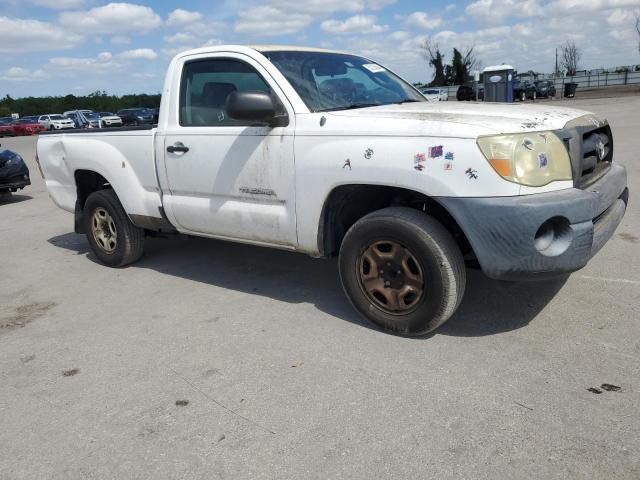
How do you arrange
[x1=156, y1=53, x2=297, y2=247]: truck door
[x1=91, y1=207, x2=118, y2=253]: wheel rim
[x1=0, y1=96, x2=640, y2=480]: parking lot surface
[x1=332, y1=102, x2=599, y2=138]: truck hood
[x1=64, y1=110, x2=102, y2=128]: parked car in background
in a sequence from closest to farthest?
[x1=0, y1=96, x2=640, y2=480]: parking lot surface
[x1=332, y1=102, x2=599, y2=138]: truck hood
[x1=156, y1=53, x2=297, y2=247]: truck door
[x1=91, y1=207, x2=118, y2=253]: wheel rim
[x1=64, y1=110, x2=102, y2=128]: parked car in background

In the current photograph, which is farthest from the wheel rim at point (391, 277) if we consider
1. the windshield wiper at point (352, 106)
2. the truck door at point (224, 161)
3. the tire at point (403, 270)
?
the windshield wiper at point (352, 106)

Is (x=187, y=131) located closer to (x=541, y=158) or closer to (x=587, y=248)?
(x=541, y=158)

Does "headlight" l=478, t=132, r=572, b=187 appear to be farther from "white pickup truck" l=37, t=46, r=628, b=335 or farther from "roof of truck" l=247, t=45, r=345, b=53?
"roof of truck" l=247, t=45, r=345, b=53

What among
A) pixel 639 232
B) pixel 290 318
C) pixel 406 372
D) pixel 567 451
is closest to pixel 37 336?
pixel 290 318

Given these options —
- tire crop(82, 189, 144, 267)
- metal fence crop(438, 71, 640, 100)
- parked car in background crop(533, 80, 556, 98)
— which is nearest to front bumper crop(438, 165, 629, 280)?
tire crop(82, 189, 144, 267)

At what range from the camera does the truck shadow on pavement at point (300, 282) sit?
387 centimetres

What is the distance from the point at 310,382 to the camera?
3.21 metres

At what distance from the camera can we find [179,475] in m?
2.52

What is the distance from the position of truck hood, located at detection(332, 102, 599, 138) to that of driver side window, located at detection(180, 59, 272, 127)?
2.98 ft

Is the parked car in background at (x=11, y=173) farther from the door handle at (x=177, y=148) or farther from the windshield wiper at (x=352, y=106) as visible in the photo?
the windshield wiper at (x=352, y=106)

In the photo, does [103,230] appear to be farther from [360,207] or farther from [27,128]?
[27,128]

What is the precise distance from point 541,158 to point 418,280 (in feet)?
3.24

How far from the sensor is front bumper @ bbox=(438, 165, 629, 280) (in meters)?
3.07

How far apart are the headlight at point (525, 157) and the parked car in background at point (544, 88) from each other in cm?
4171
